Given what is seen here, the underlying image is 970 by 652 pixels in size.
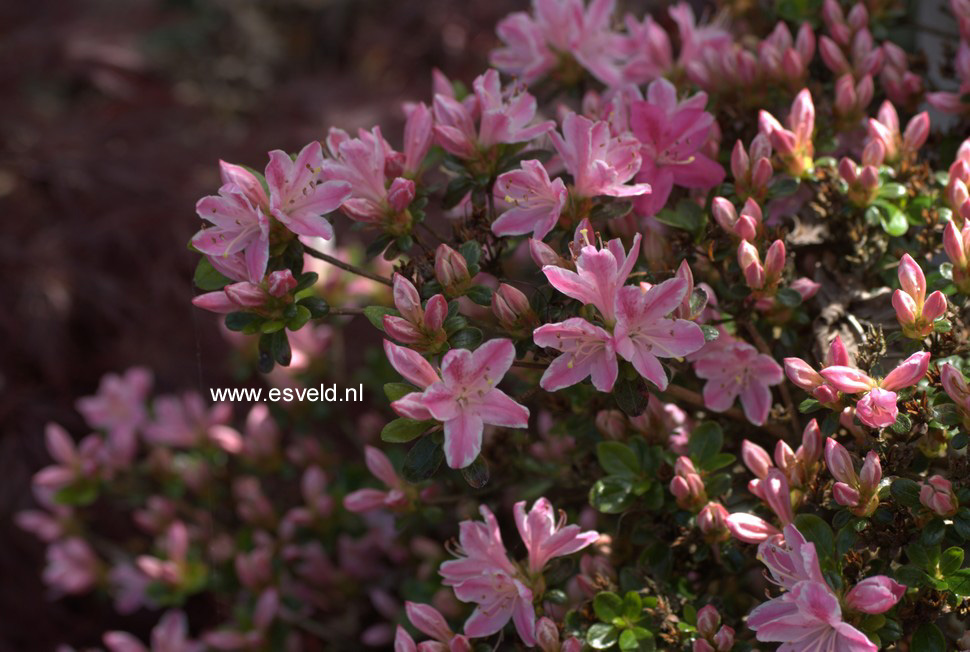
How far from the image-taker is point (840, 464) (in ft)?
3.24

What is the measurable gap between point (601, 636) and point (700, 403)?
314 millimetres

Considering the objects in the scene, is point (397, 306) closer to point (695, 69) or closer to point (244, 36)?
point (695, 69)

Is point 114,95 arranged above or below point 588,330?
below

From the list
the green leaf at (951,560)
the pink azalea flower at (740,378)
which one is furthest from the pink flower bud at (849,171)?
the green leaf at (951,560)

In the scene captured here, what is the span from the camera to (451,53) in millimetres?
3100

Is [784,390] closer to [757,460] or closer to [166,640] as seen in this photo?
[757,460]

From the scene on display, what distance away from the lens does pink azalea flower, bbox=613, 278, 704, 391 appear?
96 centimetres

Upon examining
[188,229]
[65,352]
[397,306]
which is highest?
[397,306]

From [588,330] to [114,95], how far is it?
2.19m

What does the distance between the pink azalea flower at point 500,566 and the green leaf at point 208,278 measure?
0.39 m

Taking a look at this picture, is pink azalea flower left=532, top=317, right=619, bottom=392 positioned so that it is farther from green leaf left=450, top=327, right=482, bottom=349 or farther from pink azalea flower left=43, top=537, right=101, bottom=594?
pink azalea flower left=43, top=537, right=101, bottom=594

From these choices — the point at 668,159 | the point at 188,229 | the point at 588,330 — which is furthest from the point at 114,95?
the point at 588,330

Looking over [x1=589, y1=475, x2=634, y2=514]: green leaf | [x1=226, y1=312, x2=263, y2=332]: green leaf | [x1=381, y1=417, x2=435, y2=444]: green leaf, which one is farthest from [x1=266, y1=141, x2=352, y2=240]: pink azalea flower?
[x1=589, y1=475, x2=634, y2=514]: green leaf

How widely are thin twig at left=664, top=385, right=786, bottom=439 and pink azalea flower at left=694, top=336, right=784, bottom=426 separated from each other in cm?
3
